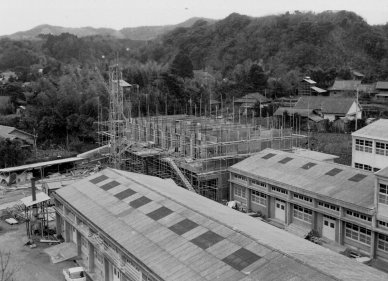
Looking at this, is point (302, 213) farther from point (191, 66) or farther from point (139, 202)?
point (191, 66)

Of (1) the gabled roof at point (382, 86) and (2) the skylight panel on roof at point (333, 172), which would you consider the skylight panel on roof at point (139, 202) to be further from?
(1) the gabled roof at point (382, 86)

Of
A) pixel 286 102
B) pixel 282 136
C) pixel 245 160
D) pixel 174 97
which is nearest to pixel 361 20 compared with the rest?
pixel 286 102

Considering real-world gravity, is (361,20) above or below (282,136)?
above

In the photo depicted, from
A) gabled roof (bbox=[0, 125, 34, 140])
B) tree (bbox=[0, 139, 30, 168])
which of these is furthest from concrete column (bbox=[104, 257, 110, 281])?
gabled roof (bbox=[0, 125, 34, 140])

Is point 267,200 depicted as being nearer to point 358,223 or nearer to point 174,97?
point 358,223

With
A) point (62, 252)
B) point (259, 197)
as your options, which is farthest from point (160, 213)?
point (259, 197)

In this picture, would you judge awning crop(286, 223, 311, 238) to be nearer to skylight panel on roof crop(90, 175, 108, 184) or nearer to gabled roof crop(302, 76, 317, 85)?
skylight panel on roof crop(90, 175, 108, 184)
